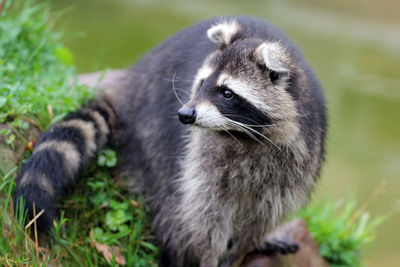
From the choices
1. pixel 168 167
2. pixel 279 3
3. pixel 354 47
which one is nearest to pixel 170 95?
pixel 168 167

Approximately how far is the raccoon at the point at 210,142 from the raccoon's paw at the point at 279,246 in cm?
1

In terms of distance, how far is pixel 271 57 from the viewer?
8.50 ft

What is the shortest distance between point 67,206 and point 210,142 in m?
1.02

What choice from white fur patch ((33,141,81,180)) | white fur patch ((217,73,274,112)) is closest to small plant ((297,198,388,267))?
white fur patch ((217,73,274,112))

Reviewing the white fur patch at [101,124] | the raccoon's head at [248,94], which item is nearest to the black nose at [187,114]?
the raccoon's head at [248,94]

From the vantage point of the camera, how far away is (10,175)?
3076mm

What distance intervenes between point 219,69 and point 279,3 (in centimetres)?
1040

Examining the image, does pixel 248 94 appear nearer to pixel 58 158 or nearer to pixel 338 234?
pixel 58 158

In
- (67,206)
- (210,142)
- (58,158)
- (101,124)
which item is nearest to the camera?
(210,142)

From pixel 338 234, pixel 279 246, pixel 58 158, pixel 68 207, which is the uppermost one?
pixel 58 158

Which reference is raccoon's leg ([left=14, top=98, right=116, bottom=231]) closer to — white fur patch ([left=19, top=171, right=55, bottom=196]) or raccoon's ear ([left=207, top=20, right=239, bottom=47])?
white fur patch ([left=19, top=171, right=55, bottom=196])

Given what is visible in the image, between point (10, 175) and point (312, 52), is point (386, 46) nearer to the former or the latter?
point (312, 52)

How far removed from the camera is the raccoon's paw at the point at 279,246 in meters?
3.57

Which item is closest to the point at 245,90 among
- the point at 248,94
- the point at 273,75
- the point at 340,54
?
the point at 248,94
